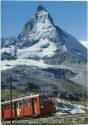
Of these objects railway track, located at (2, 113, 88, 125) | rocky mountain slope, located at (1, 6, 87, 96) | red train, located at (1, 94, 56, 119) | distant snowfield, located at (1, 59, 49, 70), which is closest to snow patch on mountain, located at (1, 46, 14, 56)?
rocky mountain slope, located at (1, 6, 87, 96)

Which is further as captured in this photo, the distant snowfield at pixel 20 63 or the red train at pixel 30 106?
the red train at pixel 30 106

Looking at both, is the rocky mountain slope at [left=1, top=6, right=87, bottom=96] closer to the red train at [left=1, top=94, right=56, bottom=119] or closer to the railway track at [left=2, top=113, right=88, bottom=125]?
the red train at [left=1, top=94, right=56, bottom=119]

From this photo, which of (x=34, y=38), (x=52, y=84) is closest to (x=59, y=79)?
(x=52, y=84)

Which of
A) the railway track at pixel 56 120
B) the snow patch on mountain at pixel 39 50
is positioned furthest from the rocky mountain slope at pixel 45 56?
the railway track at pixel 56 120

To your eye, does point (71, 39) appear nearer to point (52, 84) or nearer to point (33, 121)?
point (52, 84)

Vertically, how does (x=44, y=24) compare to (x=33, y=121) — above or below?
above

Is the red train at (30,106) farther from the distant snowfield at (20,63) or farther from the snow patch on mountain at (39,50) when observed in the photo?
the snow patch on mountain at (39,50)
